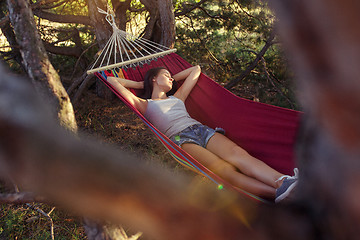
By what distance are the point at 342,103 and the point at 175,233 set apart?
9.3 inches

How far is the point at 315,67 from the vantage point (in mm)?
286

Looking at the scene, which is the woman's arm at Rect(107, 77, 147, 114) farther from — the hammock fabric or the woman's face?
the woman's face

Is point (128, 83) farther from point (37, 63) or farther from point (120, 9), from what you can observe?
point (120, 9)

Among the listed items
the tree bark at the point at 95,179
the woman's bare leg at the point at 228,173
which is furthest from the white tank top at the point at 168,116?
the tree bark at the point at 95,179

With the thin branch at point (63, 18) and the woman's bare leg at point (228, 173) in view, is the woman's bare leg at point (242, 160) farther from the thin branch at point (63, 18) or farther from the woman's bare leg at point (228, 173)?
the thin branch at point (63, 18)

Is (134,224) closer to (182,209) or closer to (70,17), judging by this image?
(182,209)

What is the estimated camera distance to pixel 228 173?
1.89m

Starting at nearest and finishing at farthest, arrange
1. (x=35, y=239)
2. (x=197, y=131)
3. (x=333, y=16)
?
(x=333, y=16)
(x=35, y=239)
(x=197, y=131)

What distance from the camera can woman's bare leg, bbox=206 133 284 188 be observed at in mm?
1801

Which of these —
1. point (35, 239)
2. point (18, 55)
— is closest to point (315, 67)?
point (35, 239)

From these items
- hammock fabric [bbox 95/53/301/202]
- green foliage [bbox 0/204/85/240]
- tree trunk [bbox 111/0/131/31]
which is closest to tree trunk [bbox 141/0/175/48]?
tree trunk [bbox 111/0/131/31]

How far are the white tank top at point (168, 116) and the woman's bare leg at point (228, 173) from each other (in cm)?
22

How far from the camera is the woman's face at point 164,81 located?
260cm

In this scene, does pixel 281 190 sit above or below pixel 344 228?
below
